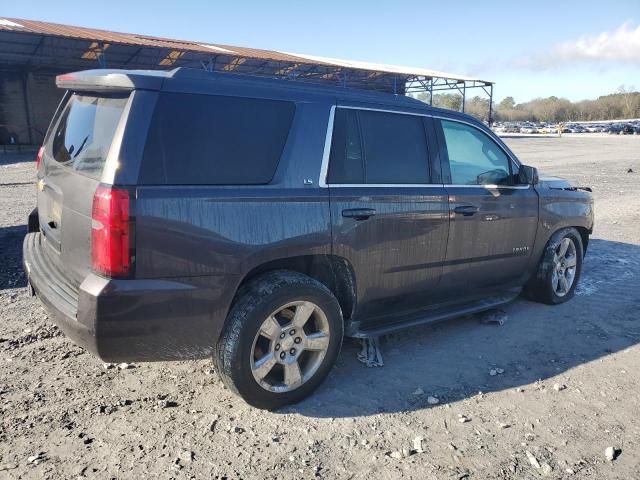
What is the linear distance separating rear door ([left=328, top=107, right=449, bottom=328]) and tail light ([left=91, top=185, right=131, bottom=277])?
1.28m

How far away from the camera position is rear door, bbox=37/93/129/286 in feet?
9.64

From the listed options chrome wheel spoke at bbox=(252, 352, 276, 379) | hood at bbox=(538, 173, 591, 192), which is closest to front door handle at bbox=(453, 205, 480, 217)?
hood at bbox=(538, 173, 591, 192)

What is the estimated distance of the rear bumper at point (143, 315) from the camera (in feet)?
9.12

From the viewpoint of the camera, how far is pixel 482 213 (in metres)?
4.34

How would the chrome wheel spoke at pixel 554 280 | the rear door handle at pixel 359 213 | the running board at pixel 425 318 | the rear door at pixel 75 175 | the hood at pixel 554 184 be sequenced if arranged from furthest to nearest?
the chrome wheel spoke at pixel 554 280 → the hood at pixel 554 184 → the running board at pixel 425 318 → the rear door handle at pixel 359 213 → the rear door at pixel 75 175

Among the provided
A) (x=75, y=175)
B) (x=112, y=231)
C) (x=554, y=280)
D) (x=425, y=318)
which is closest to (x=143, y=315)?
(x=112, y=231)

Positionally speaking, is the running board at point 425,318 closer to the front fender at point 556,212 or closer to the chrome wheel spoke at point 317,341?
the chrome wheel spoke at point 317,341

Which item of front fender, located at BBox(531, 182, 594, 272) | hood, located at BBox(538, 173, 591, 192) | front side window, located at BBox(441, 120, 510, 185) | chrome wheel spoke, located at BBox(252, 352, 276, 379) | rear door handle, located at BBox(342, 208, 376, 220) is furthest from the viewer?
hood, located at BBox(538, 173, 591, 192)

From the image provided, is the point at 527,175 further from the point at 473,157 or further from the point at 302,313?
the point at 302,313

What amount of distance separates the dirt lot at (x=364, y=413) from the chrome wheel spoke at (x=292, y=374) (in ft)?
0.54

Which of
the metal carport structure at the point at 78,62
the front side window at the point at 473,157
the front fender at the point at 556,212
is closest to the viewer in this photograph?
the front side window at the point at 473,157

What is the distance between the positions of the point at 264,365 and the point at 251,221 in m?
0.89

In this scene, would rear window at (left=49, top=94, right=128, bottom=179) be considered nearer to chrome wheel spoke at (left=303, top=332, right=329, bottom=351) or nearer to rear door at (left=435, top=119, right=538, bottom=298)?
chrome wheel spoke at (left=303, top=332, right=329, bottom=351)

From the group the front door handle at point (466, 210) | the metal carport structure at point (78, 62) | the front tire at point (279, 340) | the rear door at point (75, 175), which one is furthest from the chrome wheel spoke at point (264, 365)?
the metal carport structure at point (78, 62)
